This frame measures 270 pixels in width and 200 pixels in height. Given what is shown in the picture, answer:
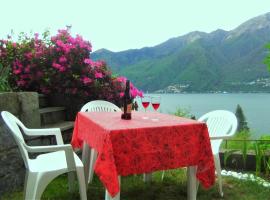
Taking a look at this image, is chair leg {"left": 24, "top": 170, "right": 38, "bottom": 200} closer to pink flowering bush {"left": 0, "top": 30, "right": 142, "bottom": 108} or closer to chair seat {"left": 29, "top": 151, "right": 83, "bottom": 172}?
chair seat {"left": 29, "top": 151, "right": 83, "bottom": 172}

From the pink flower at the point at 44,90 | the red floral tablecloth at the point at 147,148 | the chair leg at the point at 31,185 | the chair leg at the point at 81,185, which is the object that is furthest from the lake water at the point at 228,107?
the pink flower at the point at 44,90

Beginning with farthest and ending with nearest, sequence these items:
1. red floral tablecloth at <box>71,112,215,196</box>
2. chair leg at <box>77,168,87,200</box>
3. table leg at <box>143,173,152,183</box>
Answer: table leg at <box>143,173,152,183</box>, chair leg at <box>77,168,87,200</box>, red floral tablecloth at <box>71,112,215,196</box>

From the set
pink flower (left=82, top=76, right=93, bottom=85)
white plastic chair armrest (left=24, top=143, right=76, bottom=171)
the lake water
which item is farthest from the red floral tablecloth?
pink flower (left=82, top=76, right=93, bottom=85)

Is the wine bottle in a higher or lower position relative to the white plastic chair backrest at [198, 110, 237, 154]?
higher

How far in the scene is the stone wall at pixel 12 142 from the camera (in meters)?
3.40

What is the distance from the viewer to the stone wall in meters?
3.40

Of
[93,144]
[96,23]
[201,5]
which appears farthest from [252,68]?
[93,144]

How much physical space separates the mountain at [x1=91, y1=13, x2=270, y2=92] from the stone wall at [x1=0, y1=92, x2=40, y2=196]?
3655cm

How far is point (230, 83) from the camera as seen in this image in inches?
2254

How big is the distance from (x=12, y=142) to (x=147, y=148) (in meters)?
1.70

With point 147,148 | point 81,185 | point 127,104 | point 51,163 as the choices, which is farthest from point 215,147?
point 51,163

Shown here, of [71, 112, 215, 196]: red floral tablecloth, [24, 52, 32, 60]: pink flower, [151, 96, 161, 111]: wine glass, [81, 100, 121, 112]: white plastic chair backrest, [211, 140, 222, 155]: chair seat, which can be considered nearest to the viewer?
[71, 112, 215, 196]: red floral tablecloth

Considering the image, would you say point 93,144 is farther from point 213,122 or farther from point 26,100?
point 213,122

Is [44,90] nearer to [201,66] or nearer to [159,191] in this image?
[159,191]
